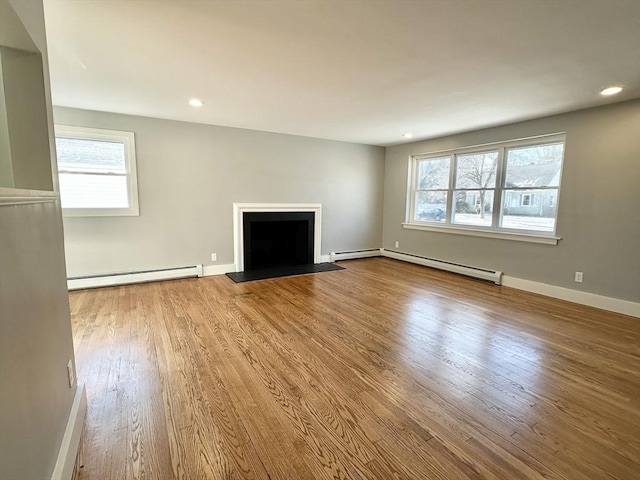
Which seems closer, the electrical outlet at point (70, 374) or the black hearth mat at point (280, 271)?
the electrical outlet at point (70, 374)

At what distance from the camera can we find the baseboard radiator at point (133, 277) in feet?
13.3

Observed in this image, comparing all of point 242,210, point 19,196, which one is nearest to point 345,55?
point 19,196

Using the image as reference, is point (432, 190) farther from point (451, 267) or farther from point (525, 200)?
point (525, 200)

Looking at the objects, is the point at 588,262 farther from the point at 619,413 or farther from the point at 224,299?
the point at 224,299

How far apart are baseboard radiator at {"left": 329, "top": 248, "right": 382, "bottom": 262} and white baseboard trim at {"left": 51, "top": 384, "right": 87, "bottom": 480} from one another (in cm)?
472

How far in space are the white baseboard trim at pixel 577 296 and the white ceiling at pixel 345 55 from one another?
2.31m

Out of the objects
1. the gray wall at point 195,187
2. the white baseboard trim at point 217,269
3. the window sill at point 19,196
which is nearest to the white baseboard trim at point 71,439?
the window sill at point 19,196

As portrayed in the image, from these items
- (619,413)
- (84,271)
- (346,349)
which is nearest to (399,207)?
(346,349)

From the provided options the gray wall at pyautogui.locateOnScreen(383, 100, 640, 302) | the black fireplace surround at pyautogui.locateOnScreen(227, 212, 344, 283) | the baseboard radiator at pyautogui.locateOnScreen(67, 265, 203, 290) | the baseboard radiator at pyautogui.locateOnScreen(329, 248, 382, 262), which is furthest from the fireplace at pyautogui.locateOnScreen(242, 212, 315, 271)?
the gray wall at pyautogui.locateOnScreen(383, 100, 640, 302)

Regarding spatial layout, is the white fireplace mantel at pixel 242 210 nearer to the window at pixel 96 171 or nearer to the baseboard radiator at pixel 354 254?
the baseboard radiator at pixel 354 254

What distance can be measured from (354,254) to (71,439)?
540cm

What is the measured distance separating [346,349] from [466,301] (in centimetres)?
210

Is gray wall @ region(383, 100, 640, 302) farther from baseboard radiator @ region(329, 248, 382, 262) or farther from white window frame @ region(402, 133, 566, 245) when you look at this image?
baseboard radiator @ region(329, 248, 382, 262)

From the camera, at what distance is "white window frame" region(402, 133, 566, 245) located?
4.14 metres
